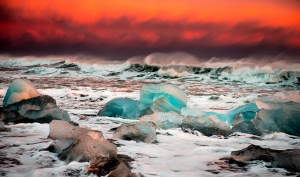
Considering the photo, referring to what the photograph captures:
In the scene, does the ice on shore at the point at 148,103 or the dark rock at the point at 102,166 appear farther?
the ice on shore at the point at 148,103

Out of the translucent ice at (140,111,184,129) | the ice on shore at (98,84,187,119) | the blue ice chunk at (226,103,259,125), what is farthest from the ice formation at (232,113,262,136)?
the ice on shore at (98,84,187,119)

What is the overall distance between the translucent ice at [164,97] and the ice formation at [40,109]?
1.73m

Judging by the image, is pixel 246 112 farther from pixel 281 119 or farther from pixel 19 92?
pixel 19 92

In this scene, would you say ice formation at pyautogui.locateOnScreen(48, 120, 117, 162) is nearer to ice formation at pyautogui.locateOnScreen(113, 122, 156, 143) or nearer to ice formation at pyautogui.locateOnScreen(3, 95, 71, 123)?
ice formation at pyautogui.locateOnScreen(113, 122, 156, 143)

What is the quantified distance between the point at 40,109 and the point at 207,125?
2731 mm

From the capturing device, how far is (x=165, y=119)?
4387 millimetres

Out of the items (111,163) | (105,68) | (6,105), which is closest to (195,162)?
(111,163)

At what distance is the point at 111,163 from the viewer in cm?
218

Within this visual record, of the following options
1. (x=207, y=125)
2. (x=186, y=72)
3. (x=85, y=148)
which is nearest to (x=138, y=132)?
(x=85, y=148)

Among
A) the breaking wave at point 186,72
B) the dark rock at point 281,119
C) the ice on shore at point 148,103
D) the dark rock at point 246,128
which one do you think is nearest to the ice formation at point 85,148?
the dark rock at point 246,128

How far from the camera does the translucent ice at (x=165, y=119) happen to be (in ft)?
14.2

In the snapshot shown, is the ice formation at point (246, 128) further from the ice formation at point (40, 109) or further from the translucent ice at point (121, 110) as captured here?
the ice formation at point (40, 109)

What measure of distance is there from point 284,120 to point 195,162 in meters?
2.31

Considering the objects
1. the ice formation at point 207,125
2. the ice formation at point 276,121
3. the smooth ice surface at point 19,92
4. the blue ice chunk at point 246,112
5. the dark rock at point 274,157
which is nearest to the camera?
the dark rock at point 274,157
